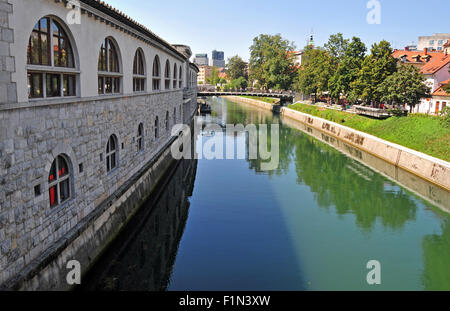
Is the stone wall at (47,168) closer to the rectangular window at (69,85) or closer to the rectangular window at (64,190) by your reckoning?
the rectangular window at (64,190)

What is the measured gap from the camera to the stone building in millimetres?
7227

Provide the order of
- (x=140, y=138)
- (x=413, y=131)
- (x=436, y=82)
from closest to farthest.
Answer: (x=140, y=138), (x=413, y=131), (x=436, y=82)

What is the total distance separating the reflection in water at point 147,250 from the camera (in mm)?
Answer: 10680

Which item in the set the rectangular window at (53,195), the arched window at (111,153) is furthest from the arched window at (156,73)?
the rectangular window at (53,195)

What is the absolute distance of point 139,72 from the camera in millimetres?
17672

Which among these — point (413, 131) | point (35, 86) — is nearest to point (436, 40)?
point (413, 131)

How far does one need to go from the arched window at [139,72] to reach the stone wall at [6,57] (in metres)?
9.11

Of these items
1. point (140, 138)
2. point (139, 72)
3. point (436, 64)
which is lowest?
point (140, 138)

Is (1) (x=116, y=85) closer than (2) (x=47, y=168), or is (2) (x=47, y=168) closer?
(2) (x=47, y=168)

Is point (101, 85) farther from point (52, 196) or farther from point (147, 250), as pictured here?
point (147, 250)

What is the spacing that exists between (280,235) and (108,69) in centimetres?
890
